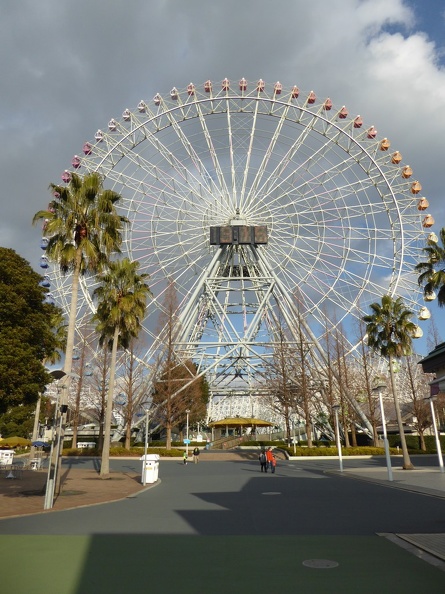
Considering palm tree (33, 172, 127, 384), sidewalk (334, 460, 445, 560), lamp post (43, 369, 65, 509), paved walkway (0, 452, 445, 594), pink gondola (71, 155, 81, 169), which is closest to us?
paved walkway (0, 452, 445, 594)

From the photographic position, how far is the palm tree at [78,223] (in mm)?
18312

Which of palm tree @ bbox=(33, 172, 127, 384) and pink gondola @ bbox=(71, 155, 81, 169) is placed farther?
pink gondola @ bbox=(71, 155, 81, 169)

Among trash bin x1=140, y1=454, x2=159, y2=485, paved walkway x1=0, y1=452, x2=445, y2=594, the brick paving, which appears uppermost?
trash bin x1=140, y1=454, x2=159, y2=485

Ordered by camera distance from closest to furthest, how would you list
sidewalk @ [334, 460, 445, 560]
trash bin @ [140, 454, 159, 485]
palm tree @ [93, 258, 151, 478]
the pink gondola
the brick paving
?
sidewalk @ [334, 460, 445, 560] < the brick paving < trash bin @ [140, 454, 159, 485] < palm tree @ [93, 258, 151, 478] < the pink gondola

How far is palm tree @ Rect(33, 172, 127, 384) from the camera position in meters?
18.3

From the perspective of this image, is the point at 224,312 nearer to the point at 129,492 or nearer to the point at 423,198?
the point at 423,198

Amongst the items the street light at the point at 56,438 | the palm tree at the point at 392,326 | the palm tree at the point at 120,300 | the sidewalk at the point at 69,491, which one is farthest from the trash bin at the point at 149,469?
the palm tree at the point at 392,326

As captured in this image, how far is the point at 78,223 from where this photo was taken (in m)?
18.4

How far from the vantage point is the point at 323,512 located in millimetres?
12180

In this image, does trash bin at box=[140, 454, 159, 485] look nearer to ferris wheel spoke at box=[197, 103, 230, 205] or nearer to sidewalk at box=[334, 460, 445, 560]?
sidewalk at box=[334, 460, 445, 560]

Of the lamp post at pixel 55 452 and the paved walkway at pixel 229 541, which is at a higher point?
the lamp post at pixel 55 452

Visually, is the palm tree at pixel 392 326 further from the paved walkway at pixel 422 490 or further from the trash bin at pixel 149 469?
the trash bin at pixel 149 469

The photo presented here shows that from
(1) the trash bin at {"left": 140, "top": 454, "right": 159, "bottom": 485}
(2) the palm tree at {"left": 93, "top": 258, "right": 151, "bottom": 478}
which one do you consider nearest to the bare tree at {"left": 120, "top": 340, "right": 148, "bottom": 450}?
(2) the palm tree at {"left": 93, "top": 258, "right": 151, "bottom": 478}

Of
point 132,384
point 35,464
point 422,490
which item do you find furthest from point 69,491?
point 132,384
